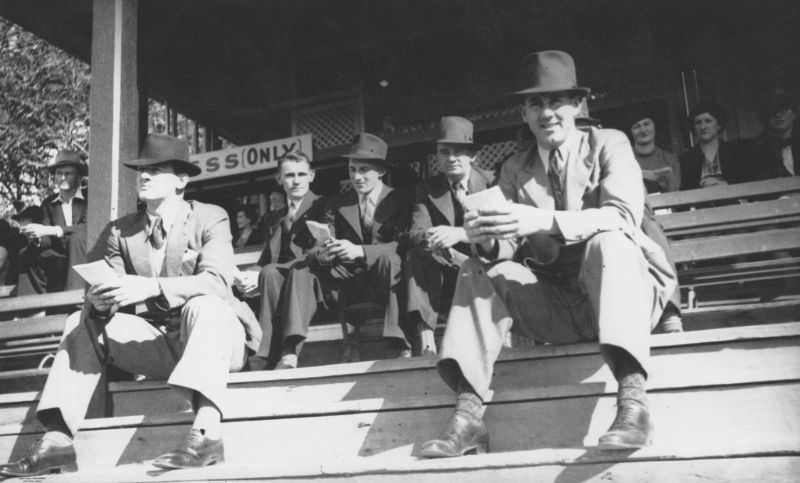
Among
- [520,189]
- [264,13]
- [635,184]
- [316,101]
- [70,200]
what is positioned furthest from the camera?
[316,101]

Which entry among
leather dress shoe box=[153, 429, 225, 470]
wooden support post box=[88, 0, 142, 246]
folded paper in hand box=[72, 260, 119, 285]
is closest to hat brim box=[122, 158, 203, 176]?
wooden support post box=[88, 0, 142, 246]

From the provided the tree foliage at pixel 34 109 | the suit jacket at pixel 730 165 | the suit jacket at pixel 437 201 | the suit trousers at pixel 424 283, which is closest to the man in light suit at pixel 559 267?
the suit trousers at pixel 424 283

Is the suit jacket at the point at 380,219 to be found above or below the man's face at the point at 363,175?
below

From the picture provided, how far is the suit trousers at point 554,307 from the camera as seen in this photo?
2.86 m

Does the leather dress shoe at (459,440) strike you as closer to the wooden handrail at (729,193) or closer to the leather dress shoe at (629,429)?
the leather dress shoe at (629,429)

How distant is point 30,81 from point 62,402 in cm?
1118

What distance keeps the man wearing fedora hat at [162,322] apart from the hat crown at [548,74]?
1.70 metres

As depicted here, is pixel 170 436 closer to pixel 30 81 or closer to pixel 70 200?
pixel 70 200

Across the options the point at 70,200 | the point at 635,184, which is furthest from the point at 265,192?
the point at 635,184

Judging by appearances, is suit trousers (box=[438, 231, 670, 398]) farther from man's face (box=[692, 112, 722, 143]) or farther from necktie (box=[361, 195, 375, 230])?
man's face (box=[692, 112, 722, 143])

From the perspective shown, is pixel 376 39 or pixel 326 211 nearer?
pixel 326 211

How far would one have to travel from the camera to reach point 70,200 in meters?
6.96

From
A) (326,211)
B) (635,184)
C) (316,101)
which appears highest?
(316,101)

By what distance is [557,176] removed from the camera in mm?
3613
